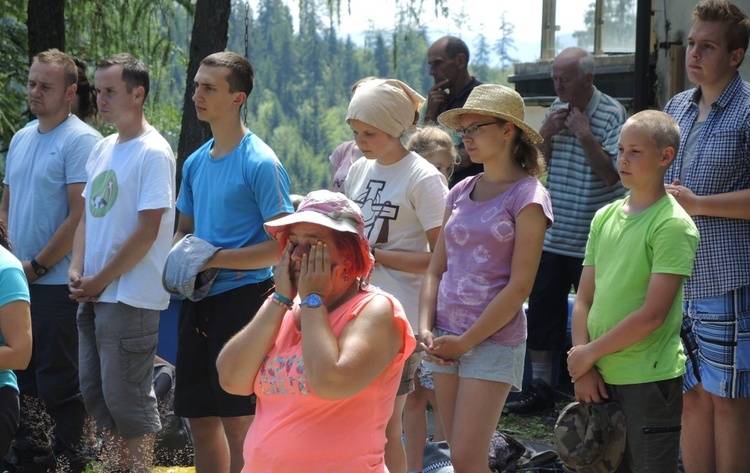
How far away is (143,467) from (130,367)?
482 mm

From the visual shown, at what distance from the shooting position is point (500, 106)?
4.02 m

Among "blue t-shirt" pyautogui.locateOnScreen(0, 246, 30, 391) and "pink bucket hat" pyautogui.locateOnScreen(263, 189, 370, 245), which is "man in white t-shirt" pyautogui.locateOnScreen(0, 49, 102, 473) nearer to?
"blue t-shirt" pyautogui.locateOnScreen(0, 246, 30, 391)

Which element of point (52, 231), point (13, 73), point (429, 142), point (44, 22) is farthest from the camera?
point (13, 73)

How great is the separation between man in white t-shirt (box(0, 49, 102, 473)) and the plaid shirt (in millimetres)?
3270

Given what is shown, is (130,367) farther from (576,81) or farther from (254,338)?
(576,81)

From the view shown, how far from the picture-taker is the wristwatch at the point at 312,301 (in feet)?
9.53

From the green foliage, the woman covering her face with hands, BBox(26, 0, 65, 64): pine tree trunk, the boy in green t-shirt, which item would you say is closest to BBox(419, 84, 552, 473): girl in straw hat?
the boy in green t-shirt

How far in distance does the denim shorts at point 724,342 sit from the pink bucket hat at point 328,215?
1.90 metres

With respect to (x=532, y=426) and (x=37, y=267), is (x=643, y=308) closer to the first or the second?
(x=532, y=426)

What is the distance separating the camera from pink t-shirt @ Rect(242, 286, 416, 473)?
2.90 metres

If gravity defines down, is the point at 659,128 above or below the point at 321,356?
above

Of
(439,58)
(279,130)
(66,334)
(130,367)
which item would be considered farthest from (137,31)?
(279,130)

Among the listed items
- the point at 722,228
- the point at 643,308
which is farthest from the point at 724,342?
the point at 643,308

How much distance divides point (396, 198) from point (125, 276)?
1.37 meters
